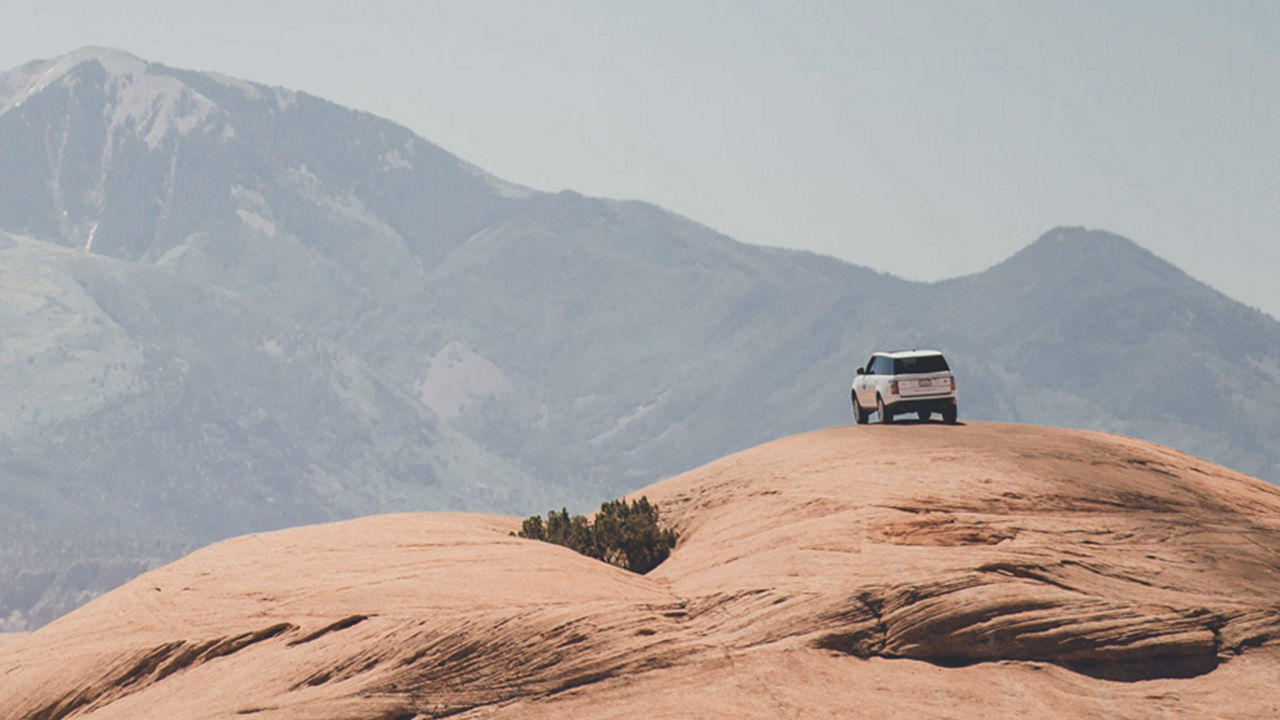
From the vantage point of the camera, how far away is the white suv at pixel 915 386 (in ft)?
121

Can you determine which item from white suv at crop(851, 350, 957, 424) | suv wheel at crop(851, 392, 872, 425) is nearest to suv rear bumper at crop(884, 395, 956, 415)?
white suv at crop(851, 350, 957, 424)

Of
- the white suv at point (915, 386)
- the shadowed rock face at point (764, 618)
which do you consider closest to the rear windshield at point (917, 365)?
the white suv at point (915, 386)

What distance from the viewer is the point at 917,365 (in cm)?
3719

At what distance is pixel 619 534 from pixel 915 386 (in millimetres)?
11355

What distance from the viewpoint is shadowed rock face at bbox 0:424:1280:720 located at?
65.7ft

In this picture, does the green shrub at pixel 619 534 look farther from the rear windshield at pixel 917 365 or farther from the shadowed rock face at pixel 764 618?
the rear windshield at pixel 917 365

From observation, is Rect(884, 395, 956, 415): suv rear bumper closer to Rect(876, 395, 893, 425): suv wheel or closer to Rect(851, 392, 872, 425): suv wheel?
Rect(876, 395, 893, 425): suv wheel

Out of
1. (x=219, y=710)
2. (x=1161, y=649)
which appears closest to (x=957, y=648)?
(x=1161, y=649)

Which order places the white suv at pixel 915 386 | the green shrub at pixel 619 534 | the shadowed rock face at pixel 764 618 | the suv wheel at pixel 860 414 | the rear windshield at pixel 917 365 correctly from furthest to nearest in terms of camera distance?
the suv wheel at pixel 860 414, the rear windshield at pixel 917 365, the white suv at pixel 915 386, the green shrub at pixel 619 534, the shadowed rock face at pixel 764 618

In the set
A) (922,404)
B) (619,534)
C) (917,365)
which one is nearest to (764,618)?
(619,534)

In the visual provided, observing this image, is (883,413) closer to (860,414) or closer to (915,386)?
(915,386)

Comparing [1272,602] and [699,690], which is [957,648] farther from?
[1272,602]

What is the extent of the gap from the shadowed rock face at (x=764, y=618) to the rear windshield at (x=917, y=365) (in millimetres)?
8896

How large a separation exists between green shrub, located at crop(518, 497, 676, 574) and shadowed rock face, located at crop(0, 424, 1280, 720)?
958mm
